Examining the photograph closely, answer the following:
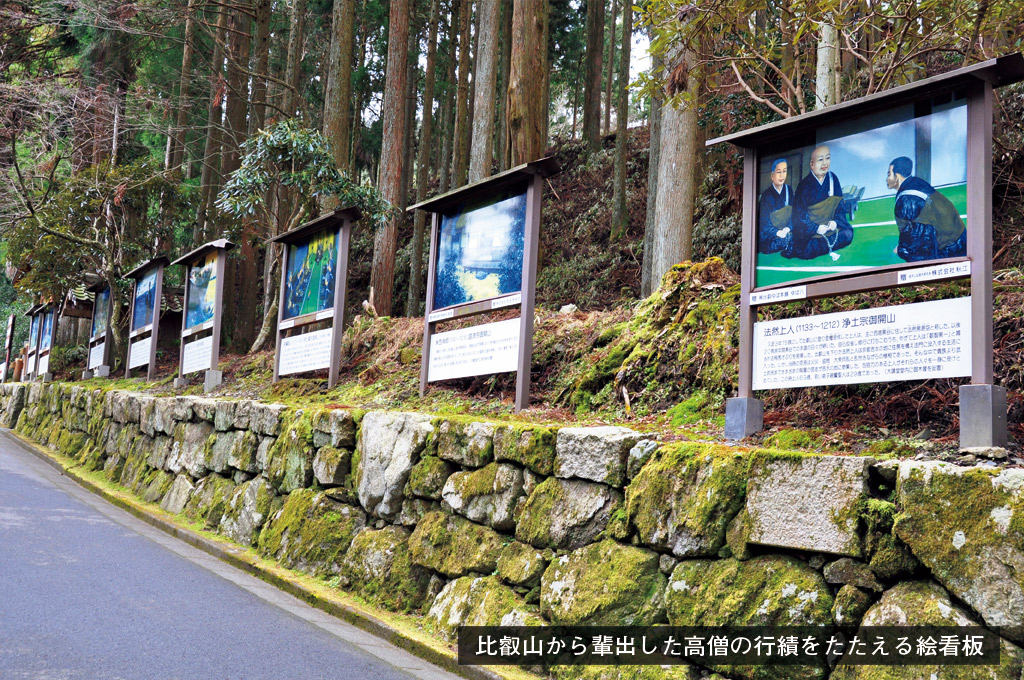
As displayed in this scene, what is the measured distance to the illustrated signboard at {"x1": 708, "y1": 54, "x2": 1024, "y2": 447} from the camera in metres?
3.84

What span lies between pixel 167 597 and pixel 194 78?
1818 centimetres

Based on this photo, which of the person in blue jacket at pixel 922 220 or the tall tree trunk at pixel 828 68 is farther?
the tall tree trunk at pixel 828 68

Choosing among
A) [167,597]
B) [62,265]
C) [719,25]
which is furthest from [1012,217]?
[62,265]

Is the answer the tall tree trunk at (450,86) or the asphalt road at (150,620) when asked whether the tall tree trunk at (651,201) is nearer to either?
the tall tree trunk at (450,86)

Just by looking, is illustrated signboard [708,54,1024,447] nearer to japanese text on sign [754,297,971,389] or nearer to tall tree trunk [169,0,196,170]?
japanese text on sign [754,297,971,389]

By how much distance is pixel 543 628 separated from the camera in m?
4.82

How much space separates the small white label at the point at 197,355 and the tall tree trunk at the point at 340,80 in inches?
153

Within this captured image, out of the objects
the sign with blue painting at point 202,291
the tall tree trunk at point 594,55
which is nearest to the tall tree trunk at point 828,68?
the sign with blue painting at point 202,291

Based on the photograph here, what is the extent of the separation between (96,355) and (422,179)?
9453 mm

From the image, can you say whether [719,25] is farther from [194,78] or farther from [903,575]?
[194,78]

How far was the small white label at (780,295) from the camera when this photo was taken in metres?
4.61

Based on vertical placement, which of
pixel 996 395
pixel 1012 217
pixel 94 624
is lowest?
pixel 94 624

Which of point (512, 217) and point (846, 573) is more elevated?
point (512, 217)

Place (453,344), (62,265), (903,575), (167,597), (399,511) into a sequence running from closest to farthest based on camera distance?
(903,575) < (167,597) < (399,511) < (453,344) < (62,265)
